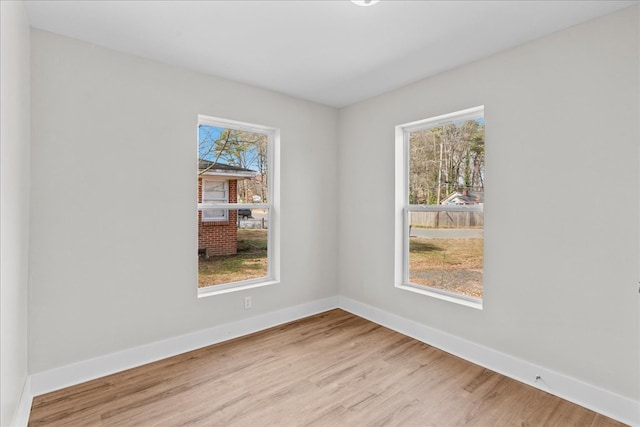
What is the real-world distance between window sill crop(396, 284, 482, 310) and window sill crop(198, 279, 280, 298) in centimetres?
142

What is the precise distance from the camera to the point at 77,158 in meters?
→ 2.32

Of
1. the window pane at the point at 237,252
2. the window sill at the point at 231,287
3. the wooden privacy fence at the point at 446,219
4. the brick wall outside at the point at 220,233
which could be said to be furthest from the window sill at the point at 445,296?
the brick wall outside at the point at 220,233

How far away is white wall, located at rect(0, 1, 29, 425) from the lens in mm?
1480

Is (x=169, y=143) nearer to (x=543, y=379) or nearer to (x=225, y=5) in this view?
(x=225, y=5)

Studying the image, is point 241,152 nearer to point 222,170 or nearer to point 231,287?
point 222,170

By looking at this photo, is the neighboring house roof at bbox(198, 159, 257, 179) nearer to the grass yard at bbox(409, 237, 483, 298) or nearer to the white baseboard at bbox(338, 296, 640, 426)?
the grass yard at bbox(409, 237, 483, 298)

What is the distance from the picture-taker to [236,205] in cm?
326

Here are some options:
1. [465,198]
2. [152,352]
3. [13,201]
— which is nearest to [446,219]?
[465,198]

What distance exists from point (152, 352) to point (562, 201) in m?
3.34

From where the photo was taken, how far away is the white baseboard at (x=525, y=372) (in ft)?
6.47

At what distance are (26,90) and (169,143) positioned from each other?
36.5 inches

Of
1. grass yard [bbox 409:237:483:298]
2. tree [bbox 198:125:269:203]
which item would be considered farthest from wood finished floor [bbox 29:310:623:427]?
tree [bbox 198:125:269:203]

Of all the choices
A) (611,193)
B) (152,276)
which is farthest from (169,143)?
(611,193)

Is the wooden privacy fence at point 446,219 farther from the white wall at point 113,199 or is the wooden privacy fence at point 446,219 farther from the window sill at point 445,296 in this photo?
the white wall at point 113,199
